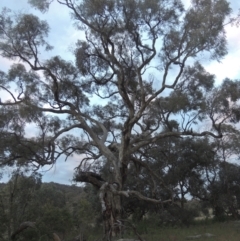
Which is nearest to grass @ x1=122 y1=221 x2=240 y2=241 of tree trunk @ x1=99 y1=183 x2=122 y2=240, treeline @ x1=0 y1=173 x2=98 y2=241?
tree trunk @ x1=99 y1=183 x2=122 y2=240

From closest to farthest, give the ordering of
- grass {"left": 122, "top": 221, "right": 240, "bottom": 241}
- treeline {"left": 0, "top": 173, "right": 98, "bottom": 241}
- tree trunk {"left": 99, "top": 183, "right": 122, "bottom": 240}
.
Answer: tree trunk {"left": 99, "top": 183, "right": 122, "bottom": 240} < grass {"left": 122, "top": 221, "right": 240, "bottom": 241} < treeline {"left": 0, "top": 173, "right": 98, "bottom": 241}

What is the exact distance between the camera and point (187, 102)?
18844mm

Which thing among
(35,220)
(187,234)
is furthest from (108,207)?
(187,234)

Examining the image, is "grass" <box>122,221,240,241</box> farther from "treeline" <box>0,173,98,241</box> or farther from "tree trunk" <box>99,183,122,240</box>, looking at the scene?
"treeline" <box>0,173,98,241</box>

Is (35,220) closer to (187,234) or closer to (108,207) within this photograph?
(108,207)

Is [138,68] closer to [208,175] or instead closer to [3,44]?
[3,44]

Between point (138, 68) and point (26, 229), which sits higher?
point (138, 68)

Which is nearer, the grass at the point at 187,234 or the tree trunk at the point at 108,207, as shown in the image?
the tree trunk at the point at 108,207

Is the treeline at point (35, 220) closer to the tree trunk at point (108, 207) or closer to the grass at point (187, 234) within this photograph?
the tree trunk at point (108, 207)

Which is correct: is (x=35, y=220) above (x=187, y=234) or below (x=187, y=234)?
above

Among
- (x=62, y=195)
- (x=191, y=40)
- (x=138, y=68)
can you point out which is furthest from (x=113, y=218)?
(x=62, y=195)

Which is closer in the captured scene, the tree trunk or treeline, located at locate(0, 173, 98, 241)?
the tree trunk

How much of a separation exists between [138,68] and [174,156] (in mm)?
11190

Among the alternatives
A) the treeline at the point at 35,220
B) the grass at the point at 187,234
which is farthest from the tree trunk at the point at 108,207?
the grass at the point at 187,234
